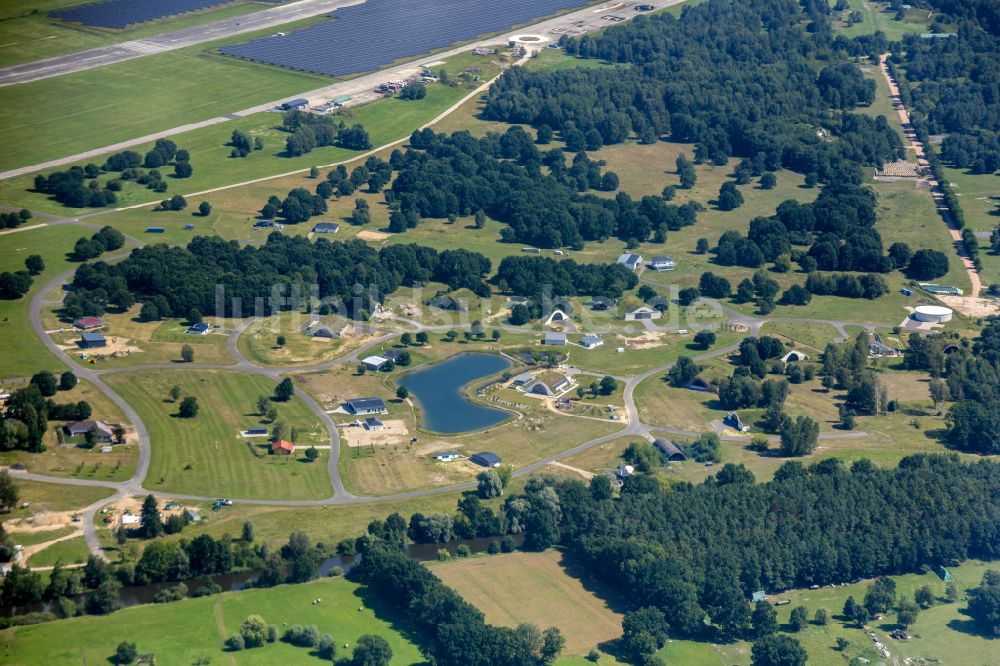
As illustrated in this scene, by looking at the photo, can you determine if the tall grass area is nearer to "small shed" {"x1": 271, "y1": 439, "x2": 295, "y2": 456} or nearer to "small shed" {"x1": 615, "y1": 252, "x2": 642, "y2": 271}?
"small shed" {"x1": 615, "y1": 252, "x2": 642, "y2": 271}

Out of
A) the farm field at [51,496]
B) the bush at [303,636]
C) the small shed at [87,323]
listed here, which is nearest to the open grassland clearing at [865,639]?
the bush at [303,636]

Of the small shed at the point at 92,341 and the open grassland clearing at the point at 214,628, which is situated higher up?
the small shed at the point at 92,341

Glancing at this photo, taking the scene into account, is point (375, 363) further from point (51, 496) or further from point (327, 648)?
point (327, 648)

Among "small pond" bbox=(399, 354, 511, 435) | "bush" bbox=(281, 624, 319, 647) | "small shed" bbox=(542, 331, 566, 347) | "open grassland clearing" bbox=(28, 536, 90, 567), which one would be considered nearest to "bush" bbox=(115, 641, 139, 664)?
"bush" bbox=(281, 624, 319, 647)

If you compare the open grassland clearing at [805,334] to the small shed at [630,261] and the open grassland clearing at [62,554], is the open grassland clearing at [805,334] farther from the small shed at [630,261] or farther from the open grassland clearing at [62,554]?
the open grassland clearing at [62,554]

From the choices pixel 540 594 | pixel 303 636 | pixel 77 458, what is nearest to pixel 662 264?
pixel 540 594

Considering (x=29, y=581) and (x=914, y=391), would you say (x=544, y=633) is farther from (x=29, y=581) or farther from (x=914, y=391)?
(x=914, y=391)

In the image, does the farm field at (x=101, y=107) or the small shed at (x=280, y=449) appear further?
the farm field at (x=101, y=107)
